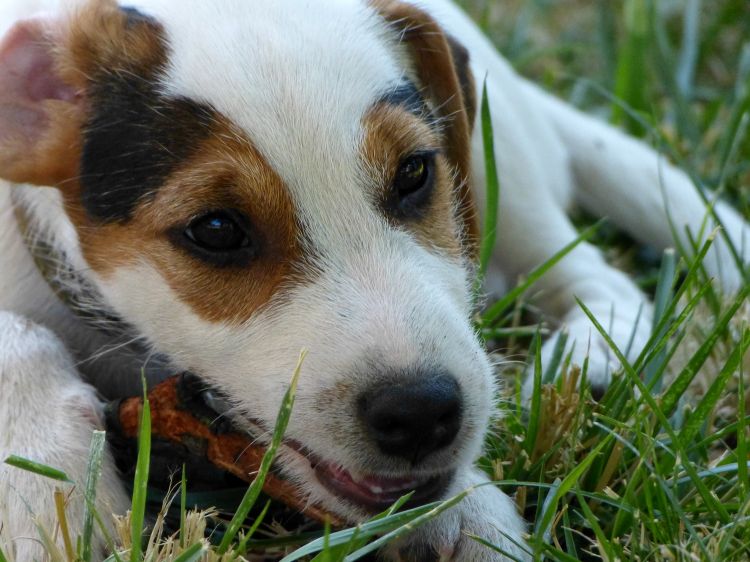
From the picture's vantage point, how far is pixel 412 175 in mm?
3504

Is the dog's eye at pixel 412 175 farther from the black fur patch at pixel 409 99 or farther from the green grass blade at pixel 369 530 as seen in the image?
the green grass blade at pixel 369 530

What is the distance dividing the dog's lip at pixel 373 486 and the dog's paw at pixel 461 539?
0.09 metres

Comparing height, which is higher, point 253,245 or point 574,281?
point 253,245

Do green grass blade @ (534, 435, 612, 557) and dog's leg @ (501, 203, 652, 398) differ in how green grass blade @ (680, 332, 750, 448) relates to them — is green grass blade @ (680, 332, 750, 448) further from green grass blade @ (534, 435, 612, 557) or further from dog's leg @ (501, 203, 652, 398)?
dog's leg @ (501, 203, 652, 398)

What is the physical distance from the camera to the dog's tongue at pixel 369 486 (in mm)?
3102

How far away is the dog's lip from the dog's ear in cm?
109

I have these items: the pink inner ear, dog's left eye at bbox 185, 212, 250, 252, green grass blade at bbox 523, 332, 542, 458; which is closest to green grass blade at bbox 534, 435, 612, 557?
green grass blade at bbox 523, 332, 542, 458

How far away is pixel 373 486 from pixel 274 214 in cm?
77

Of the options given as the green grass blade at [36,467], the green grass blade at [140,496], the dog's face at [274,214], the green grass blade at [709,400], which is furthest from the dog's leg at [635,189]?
the green grass blade at [36,467]

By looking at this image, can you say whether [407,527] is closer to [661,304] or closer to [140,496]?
[140,496]

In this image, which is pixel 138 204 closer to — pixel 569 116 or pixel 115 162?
pixel 115 162

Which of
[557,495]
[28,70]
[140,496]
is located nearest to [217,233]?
[140,496]

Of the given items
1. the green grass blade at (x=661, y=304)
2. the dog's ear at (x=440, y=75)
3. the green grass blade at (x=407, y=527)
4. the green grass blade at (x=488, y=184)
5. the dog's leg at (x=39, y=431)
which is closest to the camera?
the green grass blade at (x=407, y=527)

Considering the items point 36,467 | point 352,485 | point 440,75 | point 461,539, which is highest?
point 440,75
